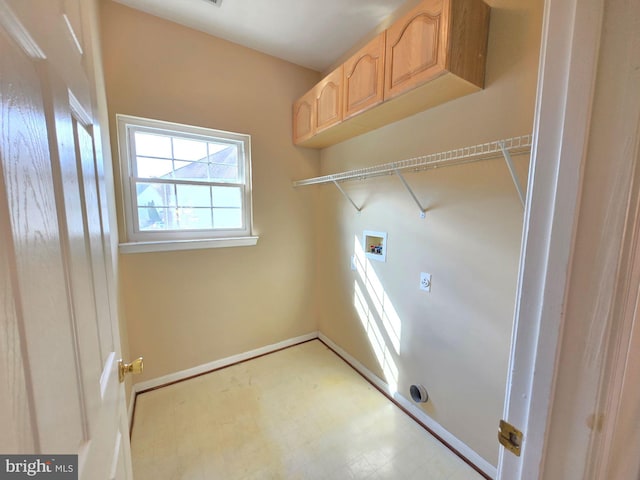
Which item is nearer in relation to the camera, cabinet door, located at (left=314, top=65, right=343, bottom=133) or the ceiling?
the ceiling

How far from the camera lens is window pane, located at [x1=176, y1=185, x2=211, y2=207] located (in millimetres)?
2076

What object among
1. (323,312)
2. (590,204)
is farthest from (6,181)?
(323,312)

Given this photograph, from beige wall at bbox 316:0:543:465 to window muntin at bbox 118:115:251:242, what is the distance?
1.15 metres

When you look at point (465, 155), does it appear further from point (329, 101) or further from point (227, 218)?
point (227, 218)

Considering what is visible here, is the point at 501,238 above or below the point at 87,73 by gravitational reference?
below

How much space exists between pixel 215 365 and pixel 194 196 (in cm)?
154

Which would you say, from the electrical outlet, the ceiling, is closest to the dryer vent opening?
the electrical outlet

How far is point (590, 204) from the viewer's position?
0.41m

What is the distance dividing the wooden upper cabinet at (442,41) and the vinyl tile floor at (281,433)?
210cm

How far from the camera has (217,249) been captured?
2217 mm

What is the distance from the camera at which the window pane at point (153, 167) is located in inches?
75.2

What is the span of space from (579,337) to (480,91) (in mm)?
1336

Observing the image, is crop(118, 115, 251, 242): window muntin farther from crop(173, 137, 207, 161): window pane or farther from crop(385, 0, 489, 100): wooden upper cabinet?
crop(385, 0, 489, 100): wooden upper cabinet

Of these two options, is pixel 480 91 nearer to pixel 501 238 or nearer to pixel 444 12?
pixel 444 12
